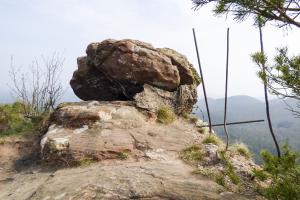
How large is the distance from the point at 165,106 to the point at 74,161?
4556mm

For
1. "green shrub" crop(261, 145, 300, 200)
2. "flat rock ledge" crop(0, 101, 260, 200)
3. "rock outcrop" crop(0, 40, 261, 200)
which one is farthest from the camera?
"rock outcrop" crop(0, 40, 261, 200)

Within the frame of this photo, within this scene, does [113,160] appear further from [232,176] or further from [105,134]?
[232,176]

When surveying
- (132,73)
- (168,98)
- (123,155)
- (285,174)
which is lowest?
(123,155)

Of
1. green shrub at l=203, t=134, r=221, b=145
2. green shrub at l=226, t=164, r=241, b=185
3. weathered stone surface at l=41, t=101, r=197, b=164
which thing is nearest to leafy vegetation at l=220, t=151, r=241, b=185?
green shrub at l=226, t=164, r=241, b=185

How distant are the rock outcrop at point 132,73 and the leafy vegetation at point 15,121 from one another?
238 centimetres

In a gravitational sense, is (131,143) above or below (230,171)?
above

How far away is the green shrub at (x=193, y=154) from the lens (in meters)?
10.2

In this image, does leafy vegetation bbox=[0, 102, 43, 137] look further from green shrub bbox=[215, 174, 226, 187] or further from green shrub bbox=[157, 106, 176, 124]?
green shrub bbox=[215, 174, 226, 187]

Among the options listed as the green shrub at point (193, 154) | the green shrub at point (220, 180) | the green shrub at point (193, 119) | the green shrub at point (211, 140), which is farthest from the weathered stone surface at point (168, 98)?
the green shrub at point (220, 180)

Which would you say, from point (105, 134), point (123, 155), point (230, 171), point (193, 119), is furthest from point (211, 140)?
point (105, 134)

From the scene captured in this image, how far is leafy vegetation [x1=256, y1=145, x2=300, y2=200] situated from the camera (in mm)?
6406

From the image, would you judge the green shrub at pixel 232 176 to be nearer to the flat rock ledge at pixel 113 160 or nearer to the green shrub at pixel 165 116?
the flat rock ledge at pixel 113 160

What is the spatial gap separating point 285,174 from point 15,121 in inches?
419

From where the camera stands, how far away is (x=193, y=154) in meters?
10.4
